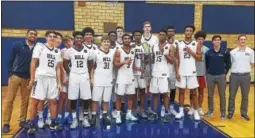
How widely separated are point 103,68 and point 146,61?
0.71m

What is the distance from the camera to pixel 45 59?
398 cm

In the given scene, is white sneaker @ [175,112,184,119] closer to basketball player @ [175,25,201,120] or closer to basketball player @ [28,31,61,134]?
basketball player @ [175,25,201,120]

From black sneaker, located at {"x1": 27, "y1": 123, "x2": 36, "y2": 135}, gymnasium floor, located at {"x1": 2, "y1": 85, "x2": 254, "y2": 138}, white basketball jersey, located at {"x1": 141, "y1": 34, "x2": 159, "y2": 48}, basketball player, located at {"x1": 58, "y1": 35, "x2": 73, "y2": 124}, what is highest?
white basketball jersey, located at {"x1": 141, "y1": 34, "x2": 159, "y2": 48}

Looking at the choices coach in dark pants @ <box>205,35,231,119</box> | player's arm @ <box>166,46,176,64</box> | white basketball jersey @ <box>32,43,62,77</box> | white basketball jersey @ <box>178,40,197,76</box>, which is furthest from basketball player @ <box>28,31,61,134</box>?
coach in dark pants @ <box>205,35,231,119</box>

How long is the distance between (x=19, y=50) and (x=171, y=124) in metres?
2.45

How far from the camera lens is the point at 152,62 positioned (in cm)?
466

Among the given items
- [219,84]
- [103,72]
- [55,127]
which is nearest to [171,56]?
[219,84]

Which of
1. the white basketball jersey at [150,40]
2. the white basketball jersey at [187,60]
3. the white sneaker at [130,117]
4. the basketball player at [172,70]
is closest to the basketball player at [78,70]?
the white sneaker at [130,117]

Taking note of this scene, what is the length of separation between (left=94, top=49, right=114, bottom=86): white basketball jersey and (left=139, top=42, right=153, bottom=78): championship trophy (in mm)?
545

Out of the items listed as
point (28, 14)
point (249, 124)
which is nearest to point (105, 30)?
point (28, 14)

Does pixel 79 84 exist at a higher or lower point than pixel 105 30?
lower

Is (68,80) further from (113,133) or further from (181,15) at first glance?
(181,15)

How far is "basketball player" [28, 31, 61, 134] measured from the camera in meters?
3.96

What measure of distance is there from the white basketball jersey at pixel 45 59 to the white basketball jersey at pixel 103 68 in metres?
0.60
